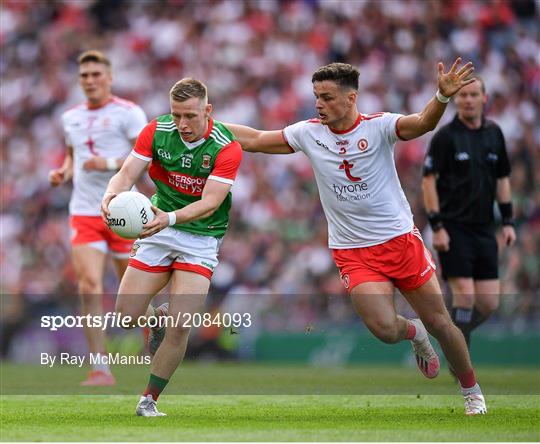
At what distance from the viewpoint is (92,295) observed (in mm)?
11078

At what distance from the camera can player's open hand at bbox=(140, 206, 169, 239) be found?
7.71 metres

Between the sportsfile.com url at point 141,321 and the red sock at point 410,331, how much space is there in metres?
1.57

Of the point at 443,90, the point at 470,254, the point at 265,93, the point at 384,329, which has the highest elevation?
the point at 265,93

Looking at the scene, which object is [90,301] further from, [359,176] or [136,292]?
[359,176]

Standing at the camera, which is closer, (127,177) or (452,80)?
(452,80)

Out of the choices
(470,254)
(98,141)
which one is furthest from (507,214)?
(98,141)

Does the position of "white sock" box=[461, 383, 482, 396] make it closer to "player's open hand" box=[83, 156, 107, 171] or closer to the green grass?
the green grass

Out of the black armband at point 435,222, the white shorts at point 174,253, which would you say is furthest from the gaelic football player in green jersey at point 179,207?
the black armband at point 435,222

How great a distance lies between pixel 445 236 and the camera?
10875 mm

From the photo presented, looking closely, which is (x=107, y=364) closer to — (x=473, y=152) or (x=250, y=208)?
(x=473, y=152)

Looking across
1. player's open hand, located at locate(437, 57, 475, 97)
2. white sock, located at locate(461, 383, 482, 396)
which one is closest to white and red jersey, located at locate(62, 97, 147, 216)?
player's open hand, located at locate(437, 57, 475, 97)

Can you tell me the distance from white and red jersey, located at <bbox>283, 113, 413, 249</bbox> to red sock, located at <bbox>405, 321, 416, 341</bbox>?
26.3 inches

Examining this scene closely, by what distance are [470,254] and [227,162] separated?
12.1ft

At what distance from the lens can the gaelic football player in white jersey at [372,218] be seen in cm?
822
